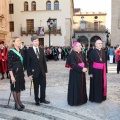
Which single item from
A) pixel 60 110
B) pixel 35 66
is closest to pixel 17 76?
pixel 35 66

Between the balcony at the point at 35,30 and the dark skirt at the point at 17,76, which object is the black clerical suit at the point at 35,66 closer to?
the dark skirt at the point at 17,76

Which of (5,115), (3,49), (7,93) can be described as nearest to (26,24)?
(3,49)

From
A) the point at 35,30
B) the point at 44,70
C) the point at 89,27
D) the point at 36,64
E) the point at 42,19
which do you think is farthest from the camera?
the point at 89,27

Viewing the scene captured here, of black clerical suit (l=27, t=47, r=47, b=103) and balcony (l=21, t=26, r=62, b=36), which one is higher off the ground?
balcony (l=21, t=26, r=62, b=36)

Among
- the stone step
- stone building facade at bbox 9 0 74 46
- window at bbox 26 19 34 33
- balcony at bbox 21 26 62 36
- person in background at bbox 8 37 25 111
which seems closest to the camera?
the stone step

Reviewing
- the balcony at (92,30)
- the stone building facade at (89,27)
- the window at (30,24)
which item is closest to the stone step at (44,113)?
the window at (30,24)

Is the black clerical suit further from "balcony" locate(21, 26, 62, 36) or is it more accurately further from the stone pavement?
"balcony" locate(21, 26, 62, 36)

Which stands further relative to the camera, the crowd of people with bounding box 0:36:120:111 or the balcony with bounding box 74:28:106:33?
the balcony with bounding box 74:28:106:33

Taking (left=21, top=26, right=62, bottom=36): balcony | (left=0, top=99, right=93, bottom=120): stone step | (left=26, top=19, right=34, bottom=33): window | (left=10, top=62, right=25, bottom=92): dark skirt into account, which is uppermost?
(left=26, top=19, right=34, bottom=33): window

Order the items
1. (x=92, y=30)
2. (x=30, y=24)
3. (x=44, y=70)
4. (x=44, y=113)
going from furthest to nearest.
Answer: (x=92, y=30) < (x=30, y=24) < (x=44, y=70) < (x=44, y=113)

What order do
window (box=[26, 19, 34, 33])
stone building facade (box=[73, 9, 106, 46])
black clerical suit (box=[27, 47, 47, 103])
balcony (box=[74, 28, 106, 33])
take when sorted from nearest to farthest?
black clerical suit (box=[27, 47, 47, 103])
window (box=[26, 19, 34, 33])
balcony (box=[74, 28, 106, 33])
stone building facade (box=[73, 9, 106, 46])

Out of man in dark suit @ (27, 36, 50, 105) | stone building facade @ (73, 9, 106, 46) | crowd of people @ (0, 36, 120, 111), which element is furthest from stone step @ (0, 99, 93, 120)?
stone building facade @ (73, 9, 106, 46)

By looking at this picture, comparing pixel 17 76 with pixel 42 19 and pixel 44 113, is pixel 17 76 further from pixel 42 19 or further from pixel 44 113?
pixel 42 19

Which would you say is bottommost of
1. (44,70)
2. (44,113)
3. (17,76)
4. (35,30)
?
(44,113)
